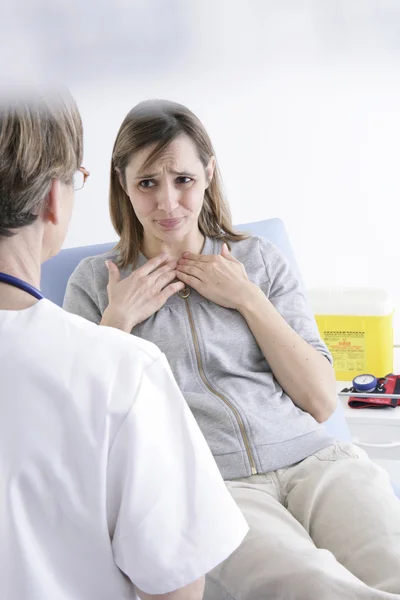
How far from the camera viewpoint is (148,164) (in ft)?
4.60

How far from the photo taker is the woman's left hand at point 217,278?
145cm

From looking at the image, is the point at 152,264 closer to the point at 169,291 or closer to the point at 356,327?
the point at 169,291

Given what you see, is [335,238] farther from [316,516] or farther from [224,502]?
[224,502]

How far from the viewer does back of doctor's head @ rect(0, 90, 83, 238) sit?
58 centimetres

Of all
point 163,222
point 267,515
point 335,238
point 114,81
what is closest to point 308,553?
point 267,515

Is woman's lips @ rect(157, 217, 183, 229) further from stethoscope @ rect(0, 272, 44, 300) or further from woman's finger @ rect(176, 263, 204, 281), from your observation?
stethoscope @ rect(0, 272, 44, 300)

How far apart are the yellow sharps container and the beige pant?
0.60 metres

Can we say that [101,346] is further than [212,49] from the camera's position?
Yes

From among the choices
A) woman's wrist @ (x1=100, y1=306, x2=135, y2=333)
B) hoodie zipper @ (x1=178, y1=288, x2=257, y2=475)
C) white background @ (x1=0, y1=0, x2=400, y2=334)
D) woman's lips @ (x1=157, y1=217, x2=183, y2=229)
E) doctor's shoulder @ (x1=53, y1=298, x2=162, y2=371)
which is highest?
white background @ (x1=0, y1=0, x2=400, y2=334)

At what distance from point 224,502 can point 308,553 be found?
403 millimetres

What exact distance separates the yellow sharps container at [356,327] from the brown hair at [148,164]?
502 millimetres

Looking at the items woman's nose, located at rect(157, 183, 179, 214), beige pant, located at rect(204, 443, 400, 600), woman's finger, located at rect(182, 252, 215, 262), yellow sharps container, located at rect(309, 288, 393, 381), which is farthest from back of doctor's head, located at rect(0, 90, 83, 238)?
yellow sharps container, located at rect(309, 288, 393, 381)

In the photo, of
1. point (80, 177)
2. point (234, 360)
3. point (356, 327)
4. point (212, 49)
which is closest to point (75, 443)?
point (80, 177)

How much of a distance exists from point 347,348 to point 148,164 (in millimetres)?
861
